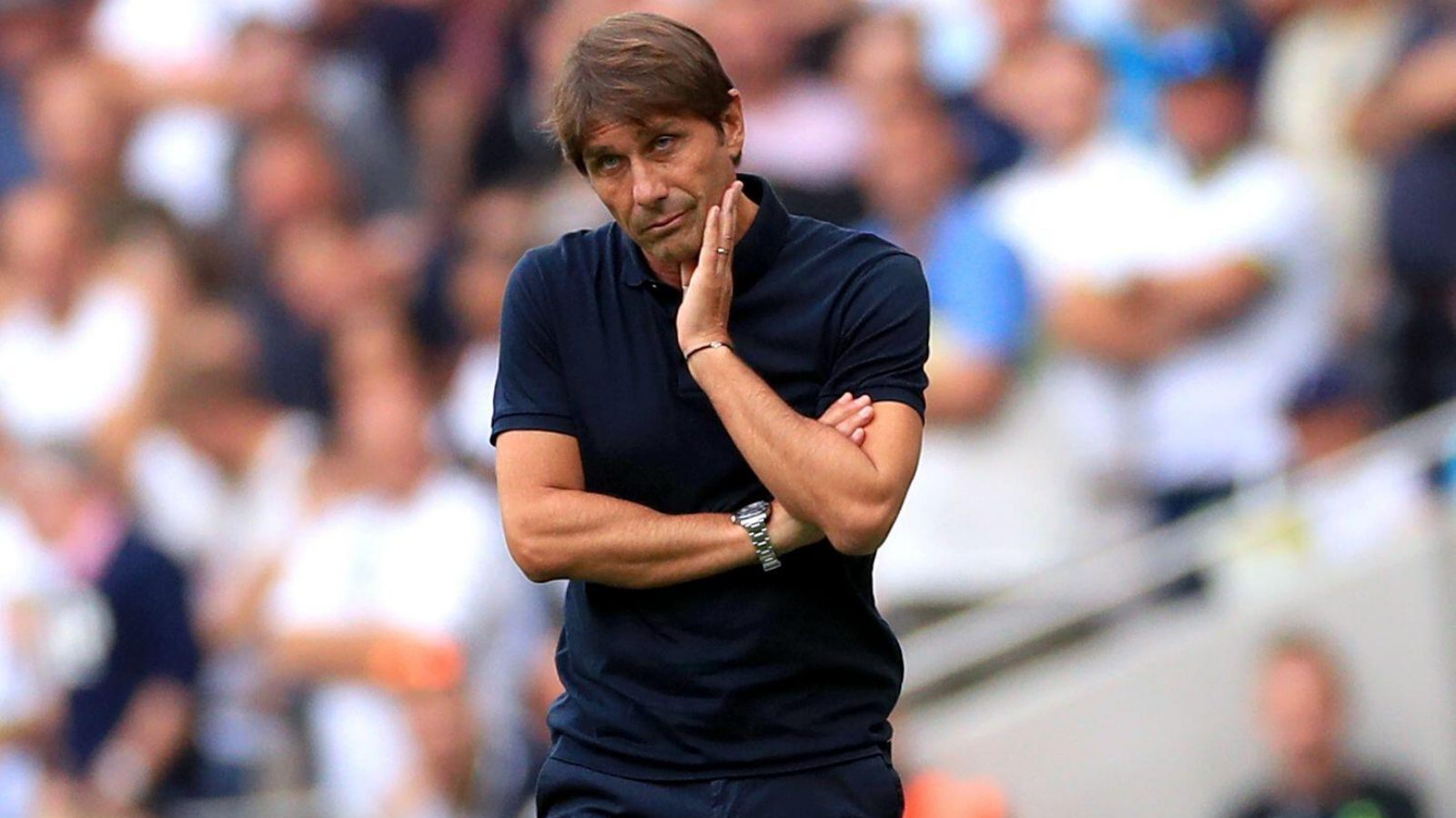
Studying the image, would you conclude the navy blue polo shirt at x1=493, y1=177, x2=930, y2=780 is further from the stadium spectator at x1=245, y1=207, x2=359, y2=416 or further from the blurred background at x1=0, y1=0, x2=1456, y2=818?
the stadium spectator at x1=245, y1=207, x2=359, y2=416

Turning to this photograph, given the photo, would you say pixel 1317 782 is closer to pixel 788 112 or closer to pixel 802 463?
pixel 788 112

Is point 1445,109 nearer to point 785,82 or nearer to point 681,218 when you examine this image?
point 785,82

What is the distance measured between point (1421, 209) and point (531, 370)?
3797 mm

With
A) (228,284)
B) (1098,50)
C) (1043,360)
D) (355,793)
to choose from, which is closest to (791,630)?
(1043,360)

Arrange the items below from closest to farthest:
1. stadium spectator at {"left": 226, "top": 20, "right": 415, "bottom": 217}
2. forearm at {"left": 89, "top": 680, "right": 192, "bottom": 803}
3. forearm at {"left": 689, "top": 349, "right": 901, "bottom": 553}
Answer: forearm at {"left": 689, "top": 349, "right": 901, "bottom": 553} → forearm at {"left": 89, "top": 680, "right": 192, "bottom": 803} → stadium spectator at {"left": 226, "top": 20, "right": 415, "bottom": 217}

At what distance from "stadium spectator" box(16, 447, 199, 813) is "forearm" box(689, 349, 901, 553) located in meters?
5.48

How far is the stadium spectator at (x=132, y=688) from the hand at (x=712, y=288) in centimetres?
543

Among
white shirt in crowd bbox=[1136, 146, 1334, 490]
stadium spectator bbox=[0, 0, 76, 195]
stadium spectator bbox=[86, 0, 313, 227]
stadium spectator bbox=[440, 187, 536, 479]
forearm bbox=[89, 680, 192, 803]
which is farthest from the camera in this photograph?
stadium spectator bbox=[0, 0, 76, 195]

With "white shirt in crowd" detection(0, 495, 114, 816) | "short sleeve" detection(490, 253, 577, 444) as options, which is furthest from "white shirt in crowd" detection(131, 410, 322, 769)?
"short sleeve" detection(490, 253, 577, 444)

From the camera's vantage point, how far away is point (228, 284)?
8.86 meters

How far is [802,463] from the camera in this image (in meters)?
3.00

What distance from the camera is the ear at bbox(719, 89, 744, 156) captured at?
3107mm

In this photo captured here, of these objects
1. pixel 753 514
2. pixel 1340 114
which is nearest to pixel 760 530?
pixel 753 514

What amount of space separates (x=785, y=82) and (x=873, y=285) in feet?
14.7
